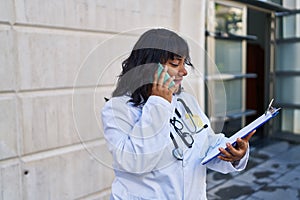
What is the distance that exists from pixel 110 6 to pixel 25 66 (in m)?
0.94

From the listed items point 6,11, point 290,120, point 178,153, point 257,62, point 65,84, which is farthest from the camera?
point 257,62

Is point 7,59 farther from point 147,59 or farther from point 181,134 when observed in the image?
point 181,134

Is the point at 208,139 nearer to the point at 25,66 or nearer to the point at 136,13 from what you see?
the point at 25,66

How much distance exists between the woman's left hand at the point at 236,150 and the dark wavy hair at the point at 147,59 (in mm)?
378

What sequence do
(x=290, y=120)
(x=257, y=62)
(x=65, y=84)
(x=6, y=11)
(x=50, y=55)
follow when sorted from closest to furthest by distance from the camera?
(x=6, y=11) < (x=50, y=55) < (x=65, y=84) < (x=290, y=120) < (x=257, y=62)

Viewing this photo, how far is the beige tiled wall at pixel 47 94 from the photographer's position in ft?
6.97

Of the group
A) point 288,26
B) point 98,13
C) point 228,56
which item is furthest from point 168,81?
point 288,26

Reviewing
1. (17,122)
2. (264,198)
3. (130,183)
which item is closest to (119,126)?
(130,183)

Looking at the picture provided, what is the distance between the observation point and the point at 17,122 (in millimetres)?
2172

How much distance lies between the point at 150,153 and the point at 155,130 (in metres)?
0.09

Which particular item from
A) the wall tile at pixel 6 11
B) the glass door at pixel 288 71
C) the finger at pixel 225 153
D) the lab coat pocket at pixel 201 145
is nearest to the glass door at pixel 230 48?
the glass door at pixel 288 71

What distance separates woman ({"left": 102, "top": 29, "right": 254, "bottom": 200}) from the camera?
1151mm

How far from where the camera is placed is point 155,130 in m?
1.16

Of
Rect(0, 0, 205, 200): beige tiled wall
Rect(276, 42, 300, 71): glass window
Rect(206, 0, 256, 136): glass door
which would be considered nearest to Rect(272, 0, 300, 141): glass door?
Rect(276, 42, 300, 71): glass window
